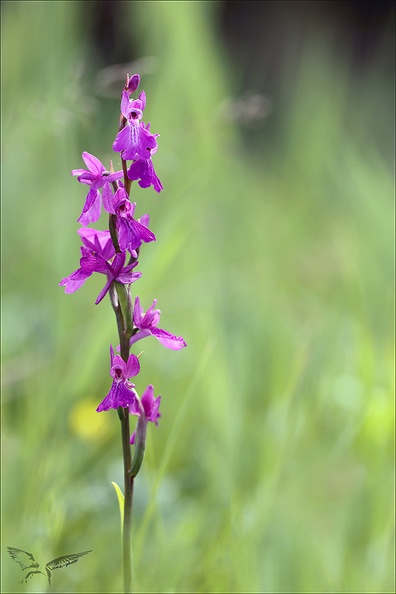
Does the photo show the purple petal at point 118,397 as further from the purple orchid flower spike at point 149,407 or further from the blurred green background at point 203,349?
the blurred green background at point 203,349

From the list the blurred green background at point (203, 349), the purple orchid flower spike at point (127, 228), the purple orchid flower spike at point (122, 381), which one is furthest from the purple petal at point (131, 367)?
the blurred green background at point (203, 349)

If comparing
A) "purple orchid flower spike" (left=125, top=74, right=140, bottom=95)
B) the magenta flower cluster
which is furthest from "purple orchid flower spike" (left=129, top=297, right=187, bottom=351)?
"purple orchid flower spike" (left=125, top=74, right=140, bottom=95)

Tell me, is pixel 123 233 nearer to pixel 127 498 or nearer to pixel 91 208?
pixel 91 208

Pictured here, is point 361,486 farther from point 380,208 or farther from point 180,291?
point 380,208

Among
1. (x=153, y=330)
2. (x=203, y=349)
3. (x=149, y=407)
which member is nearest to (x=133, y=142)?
(x=153, y=330)

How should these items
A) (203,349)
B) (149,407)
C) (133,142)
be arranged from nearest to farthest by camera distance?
1. (133,142)
2. (149,407)
3. (203,349)
